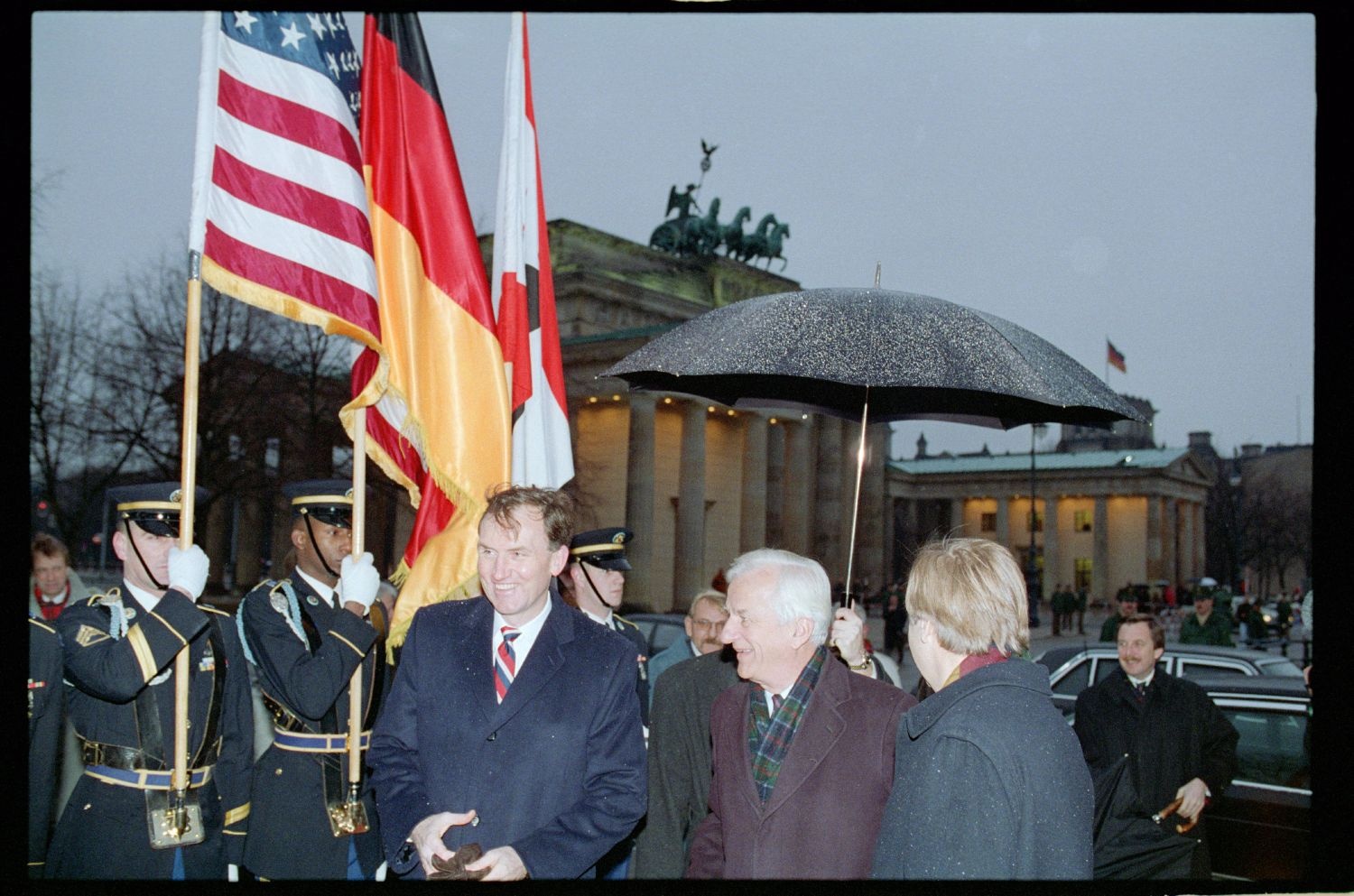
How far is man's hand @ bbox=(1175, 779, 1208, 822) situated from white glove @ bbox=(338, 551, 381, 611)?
499 centimetres

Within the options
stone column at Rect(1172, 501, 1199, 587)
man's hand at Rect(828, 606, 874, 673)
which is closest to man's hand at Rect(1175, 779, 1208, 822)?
man's hand at Rect(828, 606, 874, 673)

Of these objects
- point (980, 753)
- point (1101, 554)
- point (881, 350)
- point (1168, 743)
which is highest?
point (881, 350)

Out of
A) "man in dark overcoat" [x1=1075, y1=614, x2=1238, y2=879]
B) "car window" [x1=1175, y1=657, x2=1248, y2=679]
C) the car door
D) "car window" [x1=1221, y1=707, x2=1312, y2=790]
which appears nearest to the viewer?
"man in dark overcoat" [x1=1075, y1=614, x2=1238, y2=879]

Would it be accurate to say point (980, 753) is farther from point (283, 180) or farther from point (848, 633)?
point (283, 180)

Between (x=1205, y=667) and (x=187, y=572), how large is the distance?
903 centimetres

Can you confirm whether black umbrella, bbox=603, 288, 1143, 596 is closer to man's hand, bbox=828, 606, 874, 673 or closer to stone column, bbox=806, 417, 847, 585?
man's hand, bbox=828, 606, 874, 673

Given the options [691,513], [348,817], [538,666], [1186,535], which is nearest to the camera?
[538,666]

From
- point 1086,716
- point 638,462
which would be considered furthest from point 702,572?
point 1086,716

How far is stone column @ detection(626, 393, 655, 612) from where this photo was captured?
135ft

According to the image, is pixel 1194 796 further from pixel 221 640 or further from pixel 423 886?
pixel 221 640

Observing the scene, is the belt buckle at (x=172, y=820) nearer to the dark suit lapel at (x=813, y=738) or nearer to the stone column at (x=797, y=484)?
the dark suit lapel at (x=813, y=738)

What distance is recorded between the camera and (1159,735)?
6.93 m

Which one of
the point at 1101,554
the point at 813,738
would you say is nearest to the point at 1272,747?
the point at 813,738

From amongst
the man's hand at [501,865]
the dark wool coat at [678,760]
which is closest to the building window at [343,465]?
the dark wool coat at [678,760]
